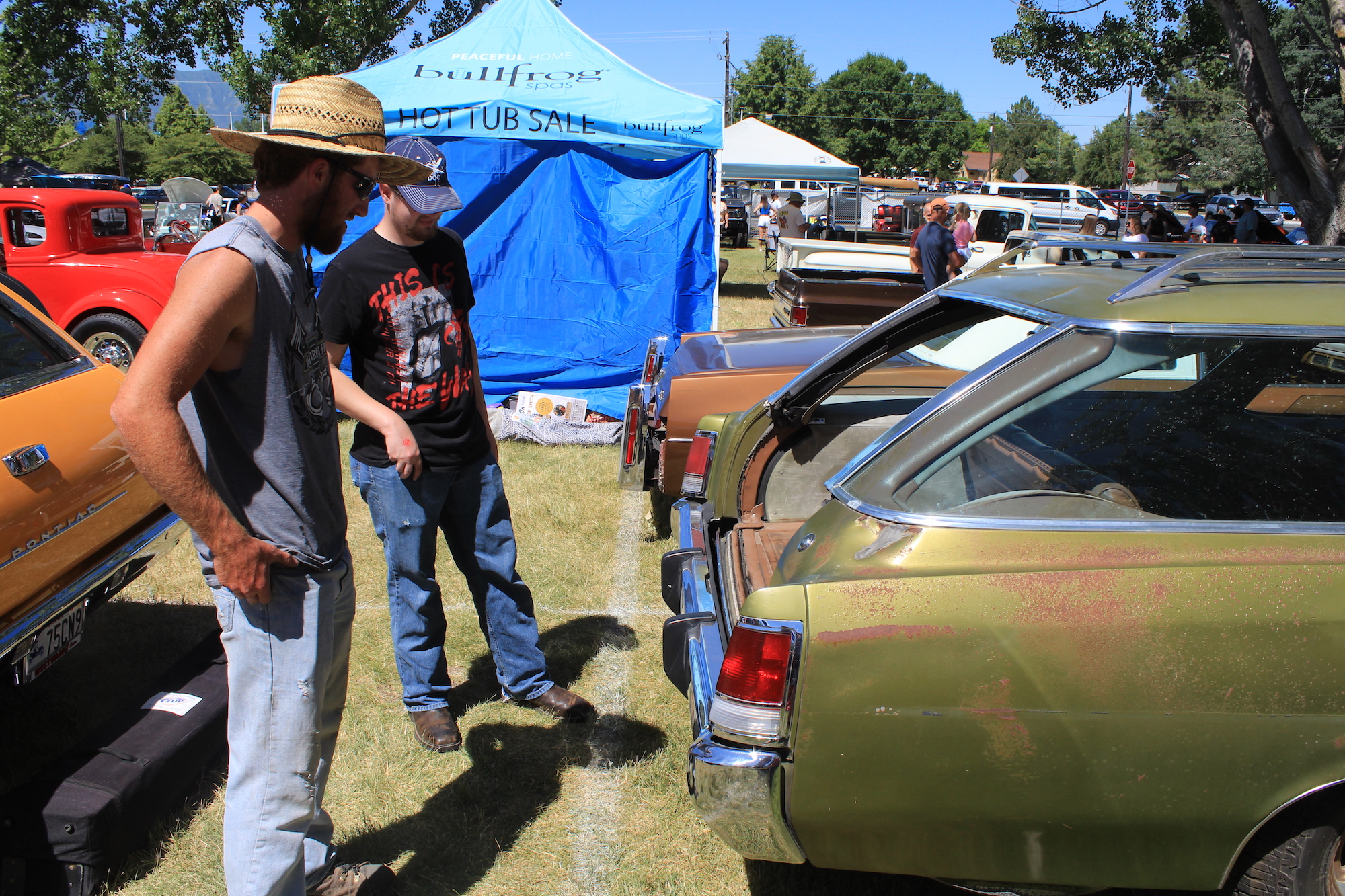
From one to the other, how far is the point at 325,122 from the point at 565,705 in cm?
213

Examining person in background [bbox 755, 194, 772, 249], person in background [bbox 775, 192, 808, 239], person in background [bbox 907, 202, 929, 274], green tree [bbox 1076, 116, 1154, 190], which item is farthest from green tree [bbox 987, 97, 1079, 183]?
person in background [bbox 907, 202, 929, 274]

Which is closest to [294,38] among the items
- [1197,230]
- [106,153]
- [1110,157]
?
[1197,230]

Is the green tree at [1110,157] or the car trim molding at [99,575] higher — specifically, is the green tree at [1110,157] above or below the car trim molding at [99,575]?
above

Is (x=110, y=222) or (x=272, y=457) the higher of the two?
(x=110, y=222)

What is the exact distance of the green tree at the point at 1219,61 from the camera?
9773 millimetres

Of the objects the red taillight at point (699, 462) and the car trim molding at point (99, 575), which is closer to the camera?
the car trim molding at point (99, 575)

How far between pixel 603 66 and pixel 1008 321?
504 centimetres

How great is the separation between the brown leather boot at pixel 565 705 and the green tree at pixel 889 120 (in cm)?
6286

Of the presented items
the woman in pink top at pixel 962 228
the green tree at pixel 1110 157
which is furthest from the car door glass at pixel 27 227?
the green tree at pixel 1110 157

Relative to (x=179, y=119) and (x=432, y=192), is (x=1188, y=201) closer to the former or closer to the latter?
(x=432, y=192)

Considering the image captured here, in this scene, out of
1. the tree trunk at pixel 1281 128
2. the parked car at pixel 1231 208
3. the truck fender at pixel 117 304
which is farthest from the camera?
the parked car at pixel 1231 208

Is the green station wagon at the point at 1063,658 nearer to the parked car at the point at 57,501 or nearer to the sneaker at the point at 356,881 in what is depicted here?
the sneaker at the point at 356,881

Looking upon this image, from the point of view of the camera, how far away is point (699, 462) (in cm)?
335

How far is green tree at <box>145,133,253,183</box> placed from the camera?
1687 inches
